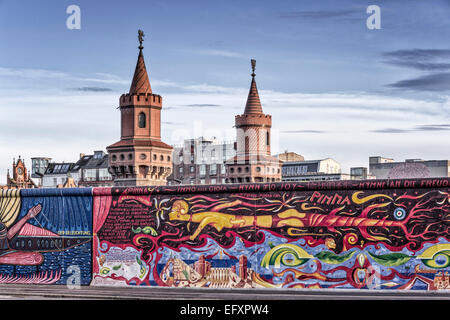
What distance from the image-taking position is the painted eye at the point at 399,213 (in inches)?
749

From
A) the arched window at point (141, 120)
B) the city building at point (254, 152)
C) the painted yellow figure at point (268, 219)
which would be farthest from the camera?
the city building at point (254, 152)

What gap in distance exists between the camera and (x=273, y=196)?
65.8 feet

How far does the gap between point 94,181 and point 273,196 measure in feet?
393

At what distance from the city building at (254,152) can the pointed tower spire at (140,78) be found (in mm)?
17158

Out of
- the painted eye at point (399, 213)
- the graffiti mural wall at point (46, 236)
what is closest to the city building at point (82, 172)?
the graffiti mural wall at point (46, 236)

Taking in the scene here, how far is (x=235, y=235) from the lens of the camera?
20.4 meters

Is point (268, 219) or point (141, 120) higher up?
point (141, 120)

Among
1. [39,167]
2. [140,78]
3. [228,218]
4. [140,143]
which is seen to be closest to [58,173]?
[39,167]

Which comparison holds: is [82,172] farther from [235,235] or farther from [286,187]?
[286,187]

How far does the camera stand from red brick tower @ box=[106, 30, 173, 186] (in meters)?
83.8

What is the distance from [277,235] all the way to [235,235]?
1.25 meters

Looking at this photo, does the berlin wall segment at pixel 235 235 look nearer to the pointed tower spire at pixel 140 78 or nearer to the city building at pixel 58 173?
the pointed tower spire at pixel 140 78
